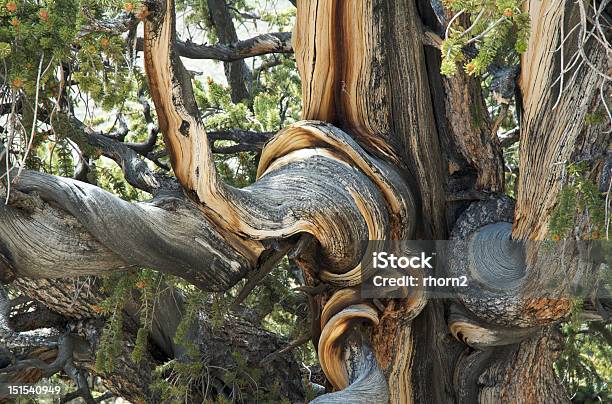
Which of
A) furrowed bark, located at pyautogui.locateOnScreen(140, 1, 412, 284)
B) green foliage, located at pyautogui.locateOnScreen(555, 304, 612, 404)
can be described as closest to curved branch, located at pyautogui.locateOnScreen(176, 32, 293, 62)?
furrowed bark, located at pyautogui.locateOnScreen(140, 1, 412, 284)

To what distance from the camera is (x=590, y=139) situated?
3.44m

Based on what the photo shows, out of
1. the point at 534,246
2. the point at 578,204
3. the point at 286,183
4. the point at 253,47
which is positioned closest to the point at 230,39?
the point at 253,47

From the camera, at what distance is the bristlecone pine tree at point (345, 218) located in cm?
316

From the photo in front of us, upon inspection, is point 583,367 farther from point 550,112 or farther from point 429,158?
point 550,112

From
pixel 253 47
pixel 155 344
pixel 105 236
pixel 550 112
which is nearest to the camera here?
pixel 105 236

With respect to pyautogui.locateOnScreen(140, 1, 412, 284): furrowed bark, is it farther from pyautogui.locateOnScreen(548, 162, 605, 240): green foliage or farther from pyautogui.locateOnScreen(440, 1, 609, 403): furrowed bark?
pyautogui.locateOnScreen(548, 162, 605, 240): green foliage

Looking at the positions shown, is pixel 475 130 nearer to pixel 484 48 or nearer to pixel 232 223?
pixel 232 223

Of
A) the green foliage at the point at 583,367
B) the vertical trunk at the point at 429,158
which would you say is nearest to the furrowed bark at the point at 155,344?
the vertical trunk at the point at 429,158

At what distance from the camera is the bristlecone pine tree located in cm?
316

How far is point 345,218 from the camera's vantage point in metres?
3.66

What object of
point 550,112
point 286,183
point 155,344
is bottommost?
point 155,344

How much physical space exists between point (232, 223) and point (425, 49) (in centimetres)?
146

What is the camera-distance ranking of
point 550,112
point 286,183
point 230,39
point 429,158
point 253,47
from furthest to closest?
point 230,39, point 253,47, point 429,158, point 286,183, point 550,112

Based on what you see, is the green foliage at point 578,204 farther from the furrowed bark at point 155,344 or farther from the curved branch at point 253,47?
the curved branch at point 253,47
